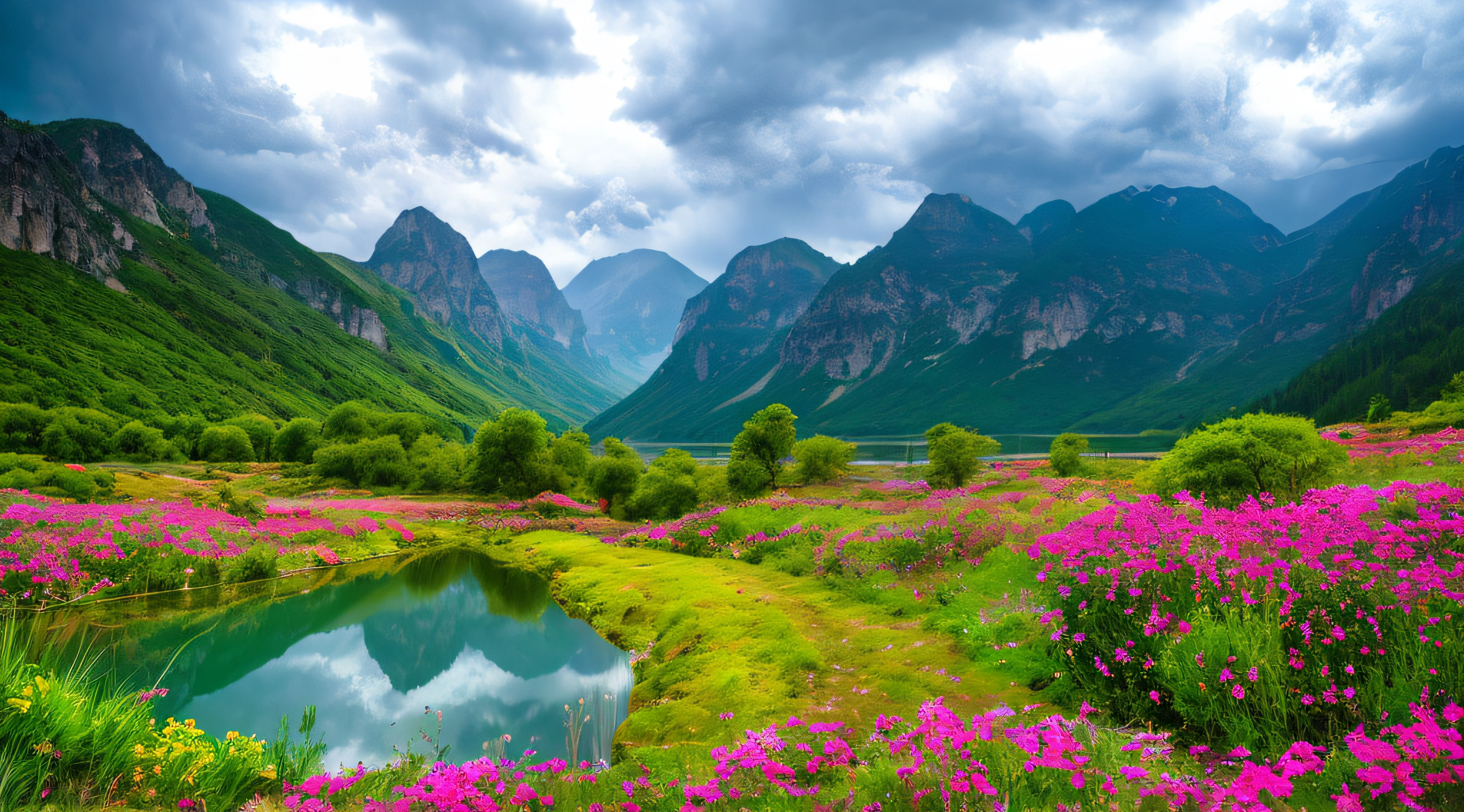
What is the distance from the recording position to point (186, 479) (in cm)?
4947

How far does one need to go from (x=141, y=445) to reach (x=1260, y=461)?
110116 mm

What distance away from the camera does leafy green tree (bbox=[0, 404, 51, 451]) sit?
2557 inches

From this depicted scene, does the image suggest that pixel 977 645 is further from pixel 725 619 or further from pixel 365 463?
pixel 365 463

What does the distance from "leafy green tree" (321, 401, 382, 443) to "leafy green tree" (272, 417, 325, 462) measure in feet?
5.20

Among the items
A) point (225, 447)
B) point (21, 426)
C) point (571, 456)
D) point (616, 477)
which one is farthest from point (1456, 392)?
point (21, 426)

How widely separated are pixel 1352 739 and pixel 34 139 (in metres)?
238

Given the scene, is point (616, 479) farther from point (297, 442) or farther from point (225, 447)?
point (225, 447)

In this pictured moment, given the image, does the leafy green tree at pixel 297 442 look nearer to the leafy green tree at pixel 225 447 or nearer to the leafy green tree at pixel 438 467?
the leafy green tree at pixel 225 447

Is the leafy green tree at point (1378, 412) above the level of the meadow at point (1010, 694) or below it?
above

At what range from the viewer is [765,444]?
48938 millimetres

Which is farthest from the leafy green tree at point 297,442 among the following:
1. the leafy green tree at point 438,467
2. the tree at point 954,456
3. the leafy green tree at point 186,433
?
the tree at point 954,456

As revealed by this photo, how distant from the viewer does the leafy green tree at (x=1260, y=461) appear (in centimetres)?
1900

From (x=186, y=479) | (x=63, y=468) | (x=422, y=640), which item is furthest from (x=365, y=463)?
(x=422, y=640)

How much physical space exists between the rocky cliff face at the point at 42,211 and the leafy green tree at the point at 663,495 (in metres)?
179
